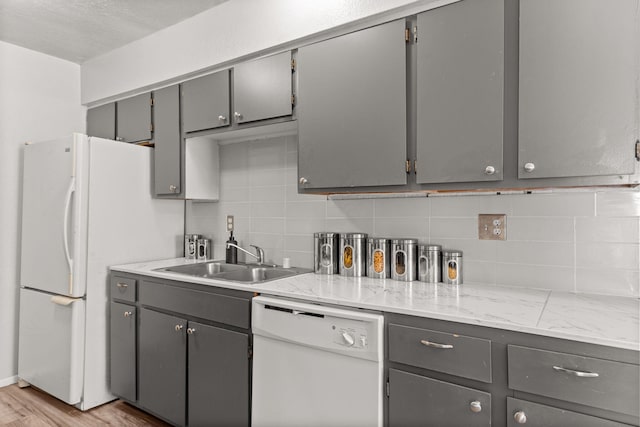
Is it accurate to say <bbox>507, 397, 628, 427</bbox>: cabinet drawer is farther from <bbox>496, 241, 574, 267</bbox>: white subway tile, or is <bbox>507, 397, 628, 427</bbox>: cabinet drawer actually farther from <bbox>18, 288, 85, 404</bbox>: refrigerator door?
<bbox>18, 288, 85, 404</bbox>: refrigerator door

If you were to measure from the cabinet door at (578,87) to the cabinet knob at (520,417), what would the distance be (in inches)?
33.3

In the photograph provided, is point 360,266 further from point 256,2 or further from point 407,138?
point 256,2

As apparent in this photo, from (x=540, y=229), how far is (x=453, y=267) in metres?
0.42

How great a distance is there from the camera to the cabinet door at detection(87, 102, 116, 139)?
315cm

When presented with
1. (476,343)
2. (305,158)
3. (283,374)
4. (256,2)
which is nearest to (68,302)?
(283,374)

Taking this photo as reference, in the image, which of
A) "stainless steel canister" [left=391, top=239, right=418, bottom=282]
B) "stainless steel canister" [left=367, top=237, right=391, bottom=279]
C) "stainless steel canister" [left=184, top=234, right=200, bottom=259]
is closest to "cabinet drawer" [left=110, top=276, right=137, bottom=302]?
"stainless steel canister" [left=184, top=234, right=200, bottom=259]

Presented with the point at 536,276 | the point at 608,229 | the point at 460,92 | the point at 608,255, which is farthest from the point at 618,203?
the point at 460,92

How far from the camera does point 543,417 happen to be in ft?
3.94

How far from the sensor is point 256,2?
2289 millimetres

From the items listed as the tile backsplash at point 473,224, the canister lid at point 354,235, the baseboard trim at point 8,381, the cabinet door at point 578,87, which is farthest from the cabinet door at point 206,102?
the baseboard trim at point 8,381

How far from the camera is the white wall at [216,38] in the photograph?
1.99 m

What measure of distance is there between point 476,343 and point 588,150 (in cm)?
80

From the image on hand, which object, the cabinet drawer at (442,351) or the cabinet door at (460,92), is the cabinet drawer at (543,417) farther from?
the cabinet door at (460,92)

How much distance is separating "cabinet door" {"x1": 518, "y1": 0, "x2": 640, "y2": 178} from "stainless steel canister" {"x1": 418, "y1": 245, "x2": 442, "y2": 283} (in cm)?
59
